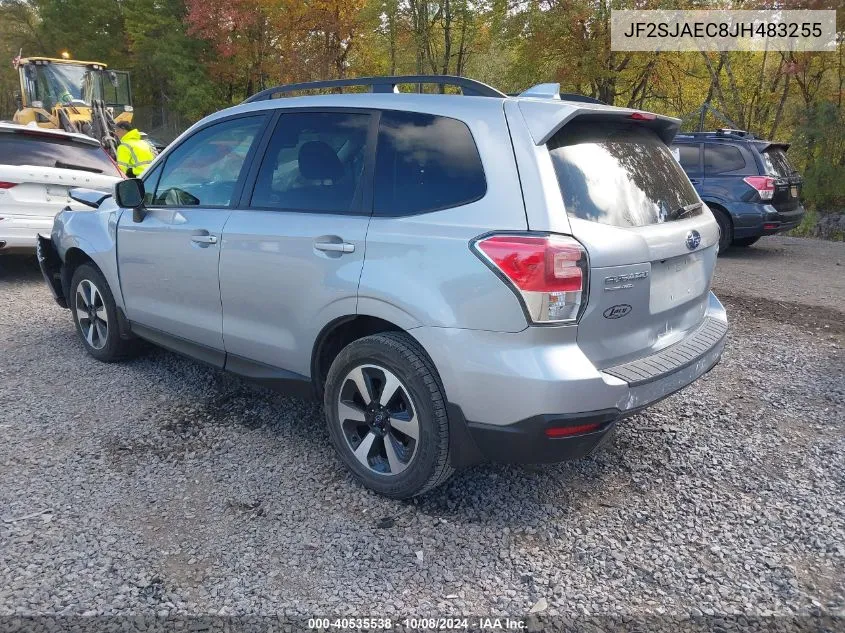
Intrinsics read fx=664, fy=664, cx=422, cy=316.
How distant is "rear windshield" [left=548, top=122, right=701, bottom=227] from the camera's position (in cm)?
276

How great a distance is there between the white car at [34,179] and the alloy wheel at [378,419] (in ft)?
16.8

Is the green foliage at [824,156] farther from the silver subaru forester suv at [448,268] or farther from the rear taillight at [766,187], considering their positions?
the silver subaru forester suv at [448,268]

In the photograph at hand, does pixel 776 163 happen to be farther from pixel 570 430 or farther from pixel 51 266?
pixel 51 266

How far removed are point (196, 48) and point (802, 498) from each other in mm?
32838

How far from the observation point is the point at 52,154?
7.31 m

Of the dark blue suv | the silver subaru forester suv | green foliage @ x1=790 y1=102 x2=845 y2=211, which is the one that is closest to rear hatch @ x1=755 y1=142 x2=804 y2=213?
the dark blue suv

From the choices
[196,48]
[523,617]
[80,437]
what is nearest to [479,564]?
[523,617]

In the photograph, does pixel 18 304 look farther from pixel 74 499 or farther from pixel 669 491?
pixel 669 491

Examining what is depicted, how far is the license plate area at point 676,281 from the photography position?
114 inches

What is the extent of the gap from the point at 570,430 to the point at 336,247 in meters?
1.33

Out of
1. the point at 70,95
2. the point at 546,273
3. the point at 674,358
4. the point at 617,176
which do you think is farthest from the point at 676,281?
the point at 70,95

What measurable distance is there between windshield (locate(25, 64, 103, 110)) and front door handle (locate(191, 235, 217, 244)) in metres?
17.6

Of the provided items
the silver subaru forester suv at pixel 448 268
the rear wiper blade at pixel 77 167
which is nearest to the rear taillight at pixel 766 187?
the silver subaru forester suv at pixel 448 268

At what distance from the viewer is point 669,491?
3227mm
